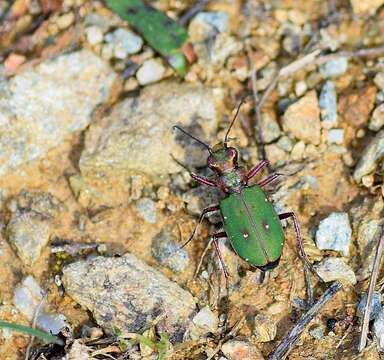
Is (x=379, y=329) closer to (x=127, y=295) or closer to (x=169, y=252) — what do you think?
(x=169, y=252)

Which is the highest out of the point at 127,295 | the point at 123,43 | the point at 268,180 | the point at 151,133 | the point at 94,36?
the point at 94,36

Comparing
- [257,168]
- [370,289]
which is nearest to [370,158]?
[257,168]

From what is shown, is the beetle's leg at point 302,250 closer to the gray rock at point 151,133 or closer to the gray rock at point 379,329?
the gray rock at point 379,329

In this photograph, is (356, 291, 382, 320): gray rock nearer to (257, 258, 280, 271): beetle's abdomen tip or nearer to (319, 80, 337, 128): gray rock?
(257, 258, 280, 271): beetle's abdomen tip

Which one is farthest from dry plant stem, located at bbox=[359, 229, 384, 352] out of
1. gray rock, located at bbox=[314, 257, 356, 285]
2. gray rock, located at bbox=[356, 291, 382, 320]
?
gray rock, located at bbox=[314, 257, 356, 285]

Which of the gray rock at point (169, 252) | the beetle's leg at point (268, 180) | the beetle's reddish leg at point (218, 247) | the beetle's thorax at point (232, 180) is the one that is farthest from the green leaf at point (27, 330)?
the beetle's leg at point (268, 180)

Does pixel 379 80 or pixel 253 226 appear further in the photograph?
pixel 379 80
